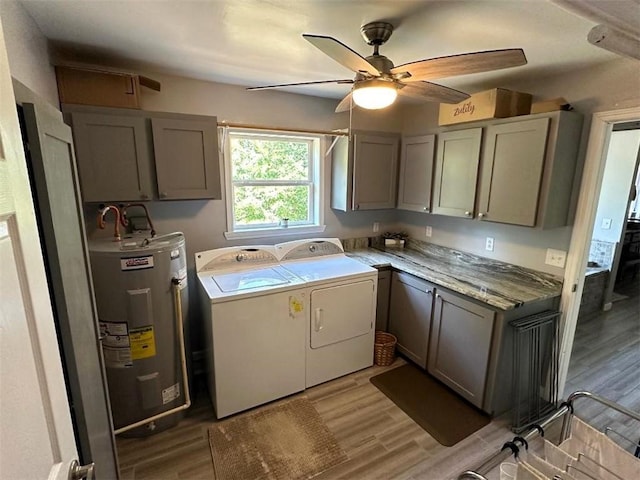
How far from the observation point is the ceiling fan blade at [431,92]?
1.64 meters

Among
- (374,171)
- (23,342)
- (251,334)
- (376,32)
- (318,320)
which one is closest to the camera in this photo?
(23,342)

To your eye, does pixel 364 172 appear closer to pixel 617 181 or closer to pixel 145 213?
pixel 145 213

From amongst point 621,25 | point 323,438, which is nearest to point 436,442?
point 323,438

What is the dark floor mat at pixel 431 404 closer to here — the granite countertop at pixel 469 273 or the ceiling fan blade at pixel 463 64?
the granite countertop at pixel 469 273

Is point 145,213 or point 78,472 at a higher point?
point 145,213

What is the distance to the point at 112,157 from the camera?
6.74 feet

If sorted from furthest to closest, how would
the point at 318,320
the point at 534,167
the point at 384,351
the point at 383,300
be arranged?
the point at 383,300
the point at 384,351
the point at 318,320
the point at 534,167

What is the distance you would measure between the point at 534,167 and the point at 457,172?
2.02 ft

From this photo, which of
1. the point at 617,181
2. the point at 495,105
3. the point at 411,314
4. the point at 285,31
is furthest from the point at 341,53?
the point at 617,181

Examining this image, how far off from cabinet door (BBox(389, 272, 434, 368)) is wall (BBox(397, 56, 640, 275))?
702 millimetres

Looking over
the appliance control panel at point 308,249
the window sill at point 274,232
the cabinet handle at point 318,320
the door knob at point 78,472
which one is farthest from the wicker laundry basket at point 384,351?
the door knob at point 78,472

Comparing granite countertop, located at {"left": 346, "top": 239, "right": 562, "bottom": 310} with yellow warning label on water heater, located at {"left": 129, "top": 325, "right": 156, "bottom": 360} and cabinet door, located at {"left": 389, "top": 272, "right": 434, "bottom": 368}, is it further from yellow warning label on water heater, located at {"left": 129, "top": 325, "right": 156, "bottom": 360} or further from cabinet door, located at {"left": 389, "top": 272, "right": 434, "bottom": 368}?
yellow warning label on water heater, located at {"left": 129, "top": 325, "right": 156, "bottom": 360}

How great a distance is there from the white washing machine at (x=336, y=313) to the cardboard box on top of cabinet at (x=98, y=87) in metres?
1.59

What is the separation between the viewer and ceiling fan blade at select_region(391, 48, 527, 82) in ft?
3.98
